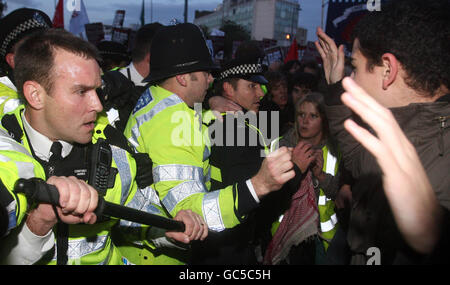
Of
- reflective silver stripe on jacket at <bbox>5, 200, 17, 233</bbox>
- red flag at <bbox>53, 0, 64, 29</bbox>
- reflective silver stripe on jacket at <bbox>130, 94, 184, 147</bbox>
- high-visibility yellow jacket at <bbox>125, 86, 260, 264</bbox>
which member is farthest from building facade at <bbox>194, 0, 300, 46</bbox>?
reflective silver stripe on jacket at <bbox>5, 200, 17, 233</bbox>

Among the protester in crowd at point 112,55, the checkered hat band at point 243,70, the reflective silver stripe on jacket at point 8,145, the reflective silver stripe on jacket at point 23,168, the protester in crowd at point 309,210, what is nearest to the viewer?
the reflective silver stripe on jacket at point 23,168

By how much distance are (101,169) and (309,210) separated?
6.56 feet

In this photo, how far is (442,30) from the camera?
57.9 inches

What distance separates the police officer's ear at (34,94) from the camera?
6.27 ft

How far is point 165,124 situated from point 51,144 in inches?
26.3

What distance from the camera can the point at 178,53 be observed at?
2504 millimetres

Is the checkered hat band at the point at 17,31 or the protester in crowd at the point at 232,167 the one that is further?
the checkered hat band at the point at 17,31

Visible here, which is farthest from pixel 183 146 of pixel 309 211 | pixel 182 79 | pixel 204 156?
pixel 309 211

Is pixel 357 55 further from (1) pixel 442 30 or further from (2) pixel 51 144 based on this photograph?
(2) pixel 51 144

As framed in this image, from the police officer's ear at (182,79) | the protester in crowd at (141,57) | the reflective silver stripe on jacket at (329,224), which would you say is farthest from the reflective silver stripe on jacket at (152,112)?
the protester in crowd at (141,57)

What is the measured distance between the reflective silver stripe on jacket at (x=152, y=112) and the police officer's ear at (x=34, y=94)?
605 millimetres

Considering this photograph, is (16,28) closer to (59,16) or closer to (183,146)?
(183,146)

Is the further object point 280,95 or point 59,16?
point 59,16

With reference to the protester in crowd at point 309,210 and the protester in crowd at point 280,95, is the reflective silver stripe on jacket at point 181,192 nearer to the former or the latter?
the protester in crowd at point 309,210
